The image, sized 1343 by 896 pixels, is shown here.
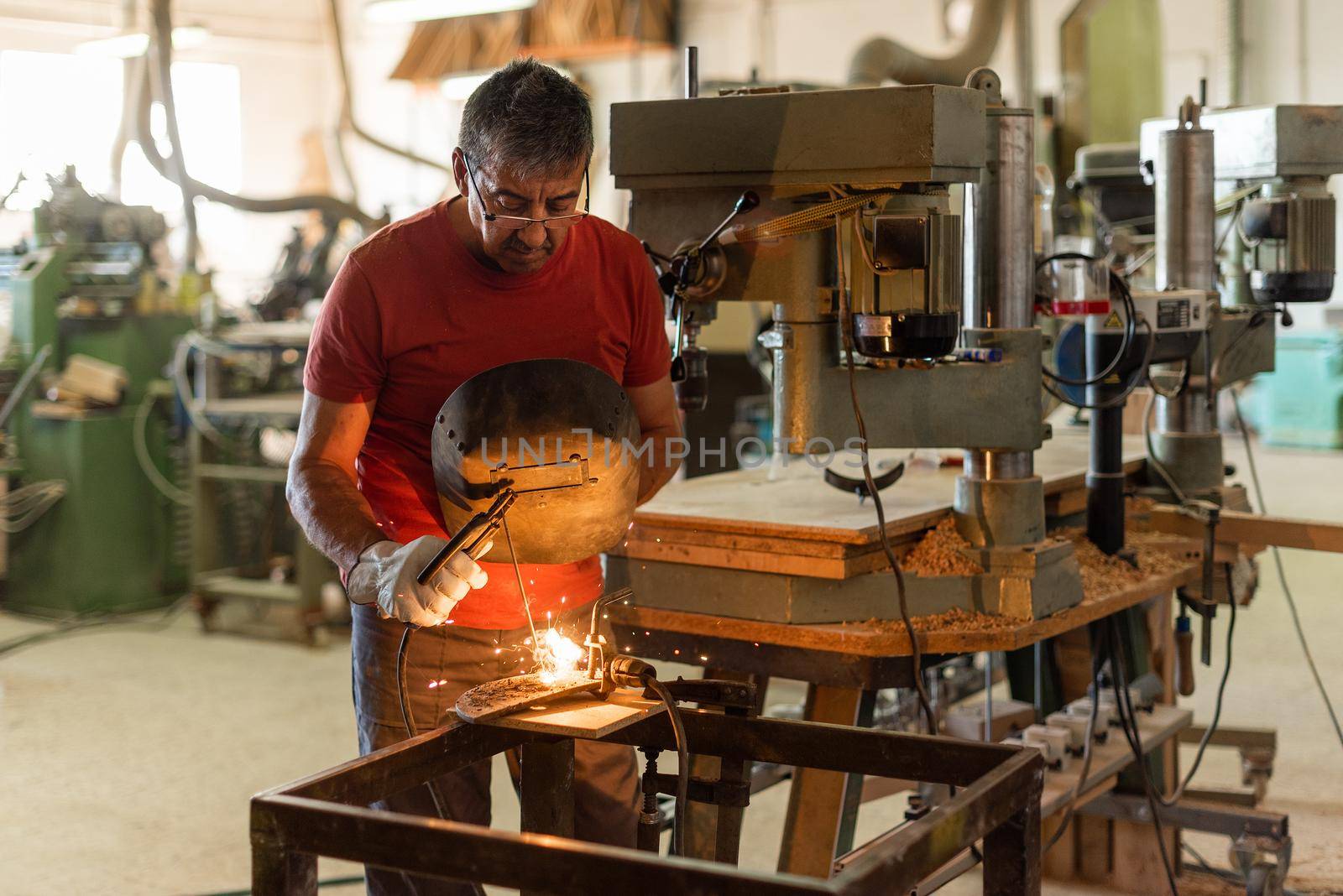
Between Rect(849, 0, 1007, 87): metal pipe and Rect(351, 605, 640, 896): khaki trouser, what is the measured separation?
88.5 inches

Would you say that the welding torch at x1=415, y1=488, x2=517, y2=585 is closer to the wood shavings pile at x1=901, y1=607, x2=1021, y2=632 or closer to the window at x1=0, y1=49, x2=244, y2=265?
the wood shavings pile at x1=901, y1=607, x2=1021, y2=632

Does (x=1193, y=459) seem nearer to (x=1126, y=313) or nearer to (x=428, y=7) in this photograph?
(x=1126, y=313)

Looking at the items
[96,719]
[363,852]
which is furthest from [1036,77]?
[363,852]

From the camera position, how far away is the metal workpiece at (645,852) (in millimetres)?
927

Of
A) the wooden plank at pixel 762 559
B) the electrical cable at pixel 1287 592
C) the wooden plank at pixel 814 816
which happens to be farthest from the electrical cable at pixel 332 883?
the electrical cable at pixel 1287 592

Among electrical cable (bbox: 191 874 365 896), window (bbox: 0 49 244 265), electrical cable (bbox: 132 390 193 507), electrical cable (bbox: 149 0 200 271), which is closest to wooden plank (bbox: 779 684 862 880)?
electrical cable (bbox: 191 874 365 896)

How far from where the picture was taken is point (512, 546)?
49.0 inches

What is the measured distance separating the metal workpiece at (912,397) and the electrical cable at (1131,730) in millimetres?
582

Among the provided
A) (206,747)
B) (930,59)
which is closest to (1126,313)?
(930,59)

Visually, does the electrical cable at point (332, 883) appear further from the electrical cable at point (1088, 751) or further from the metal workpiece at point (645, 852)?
the metal workpiece at point (645, 852)

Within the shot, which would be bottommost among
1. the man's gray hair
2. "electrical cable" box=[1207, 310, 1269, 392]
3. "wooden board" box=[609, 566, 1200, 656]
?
"wooden board" box=[609, 566, 1200, 656]

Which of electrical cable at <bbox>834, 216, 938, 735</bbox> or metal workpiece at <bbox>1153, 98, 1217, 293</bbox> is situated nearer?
electrical cable at <bbox>834, 216, 938, 735</bbox>

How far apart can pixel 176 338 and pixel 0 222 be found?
583cm

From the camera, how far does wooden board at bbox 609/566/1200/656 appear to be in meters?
1.64
